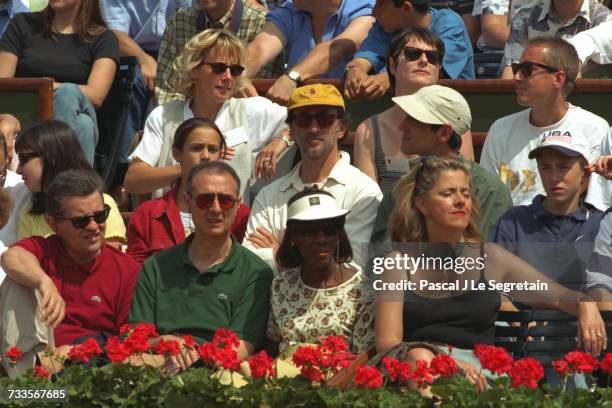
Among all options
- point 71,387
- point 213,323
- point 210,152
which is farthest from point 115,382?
point 210,152

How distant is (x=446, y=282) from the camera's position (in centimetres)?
715

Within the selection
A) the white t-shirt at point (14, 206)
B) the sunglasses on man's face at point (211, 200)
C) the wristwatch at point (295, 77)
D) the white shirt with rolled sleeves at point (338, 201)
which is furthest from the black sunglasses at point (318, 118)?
the white t-shirt at point (14, 206)

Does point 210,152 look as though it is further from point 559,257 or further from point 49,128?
point 559,257

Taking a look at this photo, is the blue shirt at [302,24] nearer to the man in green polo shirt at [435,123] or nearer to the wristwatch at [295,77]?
the wristwatch at [295,77]

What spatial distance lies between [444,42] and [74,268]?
10.2 feet

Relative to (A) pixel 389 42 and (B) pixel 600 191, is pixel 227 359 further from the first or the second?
(A) pixel 389 42

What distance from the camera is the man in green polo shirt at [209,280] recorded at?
7.47 meters

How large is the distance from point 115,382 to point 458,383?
1.45 metres

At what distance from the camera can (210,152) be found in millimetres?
8430

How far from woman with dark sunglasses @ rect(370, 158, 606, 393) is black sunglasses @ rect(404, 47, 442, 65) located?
1540mm

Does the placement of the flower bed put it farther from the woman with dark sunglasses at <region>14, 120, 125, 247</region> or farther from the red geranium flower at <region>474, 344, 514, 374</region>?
the woman with dark sunglasses at <region>14, 120, 125, 247</region>

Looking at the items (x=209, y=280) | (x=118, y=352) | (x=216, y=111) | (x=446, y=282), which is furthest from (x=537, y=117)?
(x=118, y=352)

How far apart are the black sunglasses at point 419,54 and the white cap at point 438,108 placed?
0.72 meters

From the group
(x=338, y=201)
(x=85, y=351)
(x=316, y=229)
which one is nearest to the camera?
(x=85, y=351)
